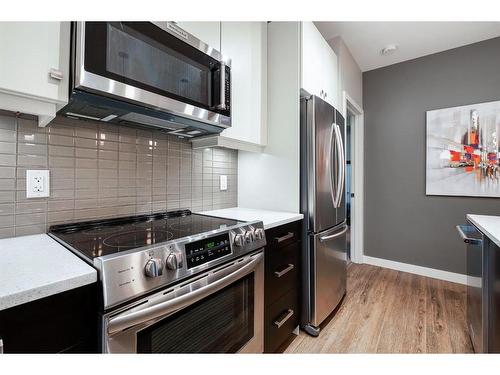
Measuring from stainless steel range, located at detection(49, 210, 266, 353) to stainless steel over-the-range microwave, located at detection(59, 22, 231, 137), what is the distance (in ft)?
1.76

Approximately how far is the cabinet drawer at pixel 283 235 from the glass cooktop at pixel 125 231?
0.26 m

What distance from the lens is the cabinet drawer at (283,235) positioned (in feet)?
4.61

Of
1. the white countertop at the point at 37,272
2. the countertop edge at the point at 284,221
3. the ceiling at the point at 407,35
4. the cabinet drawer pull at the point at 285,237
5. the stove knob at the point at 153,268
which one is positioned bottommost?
the cabinet drawer pull at the point at 285,237

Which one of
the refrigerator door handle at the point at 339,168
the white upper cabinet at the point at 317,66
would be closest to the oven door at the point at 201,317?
the refrigerator door handle at the point at 339,168

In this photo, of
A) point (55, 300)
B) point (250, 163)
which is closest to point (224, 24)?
point (250, 163)

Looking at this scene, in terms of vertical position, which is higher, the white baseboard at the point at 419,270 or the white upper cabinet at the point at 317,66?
the white upper cabinet at the point at 317,66

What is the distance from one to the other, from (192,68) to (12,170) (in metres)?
0.90

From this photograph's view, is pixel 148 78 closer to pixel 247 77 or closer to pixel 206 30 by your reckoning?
pixel 206 30

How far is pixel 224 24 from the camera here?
1469mm

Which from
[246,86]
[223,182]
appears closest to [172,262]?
[223,182]

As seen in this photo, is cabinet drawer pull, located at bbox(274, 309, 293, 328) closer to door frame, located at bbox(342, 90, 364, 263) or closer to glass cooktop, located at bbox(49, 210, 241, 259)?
glass cooktop, located at bbox(49, 210, 241, 259)

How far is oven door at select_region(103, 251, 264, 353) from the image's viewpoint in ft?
2.47

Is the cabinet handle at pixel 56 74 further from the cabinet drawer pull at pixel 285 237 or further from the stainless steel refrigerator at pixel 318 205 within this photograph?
the stainless steel refrigerator at pixel 318 205

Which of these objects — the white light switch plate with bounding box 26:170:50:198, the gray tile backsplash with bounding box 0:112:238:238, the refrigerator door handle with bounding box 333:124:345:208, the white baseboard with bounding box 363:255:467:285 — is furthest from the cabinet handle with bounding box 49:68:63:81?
the white baseboard with bounding box 363:255:467:285
